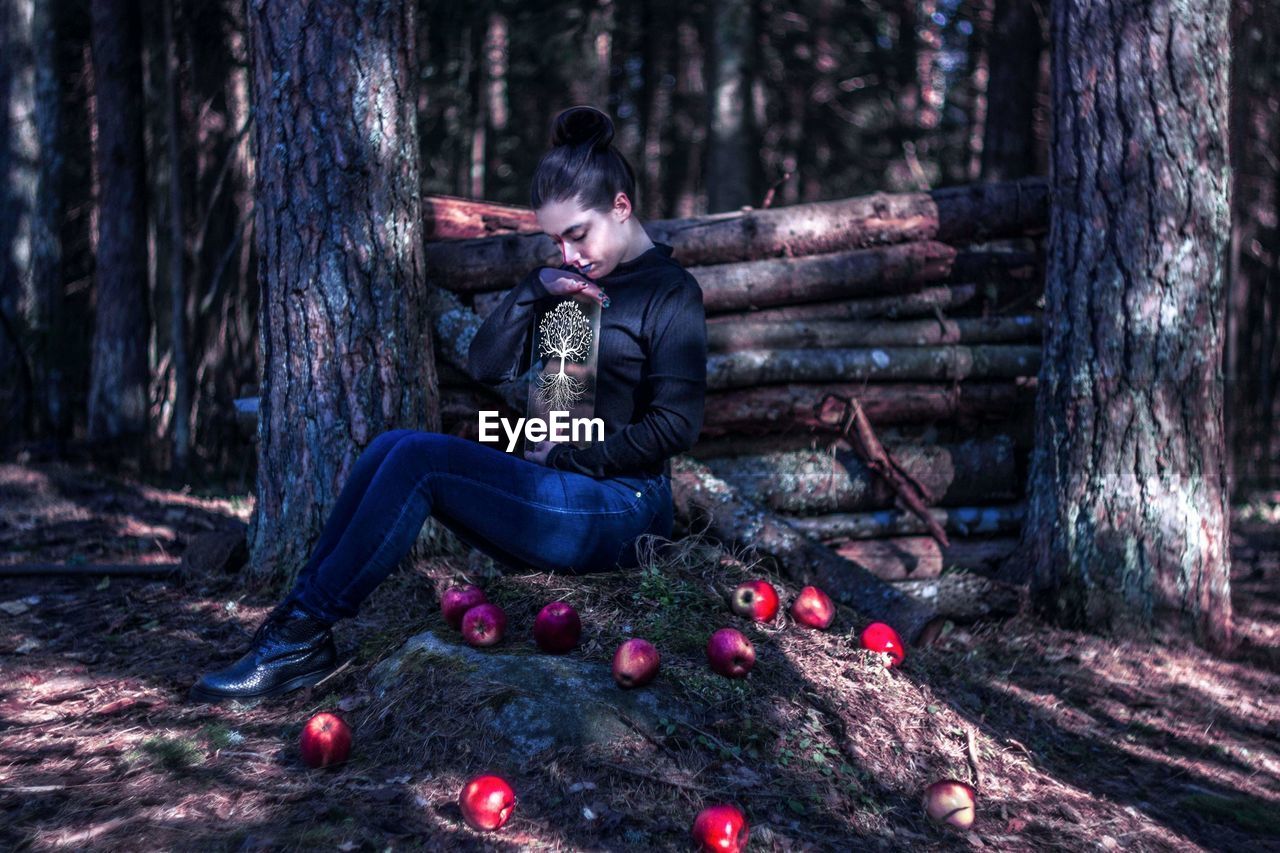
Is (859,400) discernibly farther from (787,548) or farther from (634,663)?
(634,663)

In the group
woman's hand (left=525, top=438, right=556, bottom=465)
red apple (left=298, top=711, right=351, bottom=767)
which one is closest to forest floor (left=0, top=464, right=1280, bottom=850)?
red apple (left=298, top=711, right=351, bottom=767)

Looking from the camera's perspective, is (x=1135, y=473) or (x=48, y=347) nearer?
(x=1135, y=473)

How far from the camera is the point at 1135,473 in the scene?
5309 millimetres

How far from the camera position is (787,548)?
5.35 metres

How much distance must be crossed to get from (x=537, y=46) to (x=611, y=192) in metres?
12.0

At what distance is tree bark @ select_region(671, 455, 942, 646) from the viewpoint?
4.91m

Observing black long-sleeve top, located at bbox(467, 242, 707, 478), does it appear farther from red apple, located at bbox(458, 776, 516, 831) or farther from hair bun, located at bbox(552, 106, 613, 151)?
red apple, located at bbox(458, 776, 516, 831)

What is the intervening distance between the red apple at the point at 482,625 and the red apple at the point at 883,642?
1.56 meters

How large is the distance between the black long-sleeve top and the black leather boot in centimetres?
110

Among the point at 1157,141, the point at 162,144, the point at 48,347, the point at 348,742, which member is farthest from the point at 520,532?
the point at 162,144

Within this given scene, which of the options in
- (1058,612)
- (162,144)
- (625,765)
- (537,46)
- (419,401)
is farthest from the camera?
(537,46)

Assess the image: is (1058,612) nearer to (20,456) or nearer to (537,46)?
(20,456)

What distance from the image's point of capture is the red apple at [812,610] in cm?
425

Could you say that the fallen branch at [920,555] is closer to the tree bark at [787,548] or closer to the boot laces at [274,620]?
the tree bark at [787,548]
